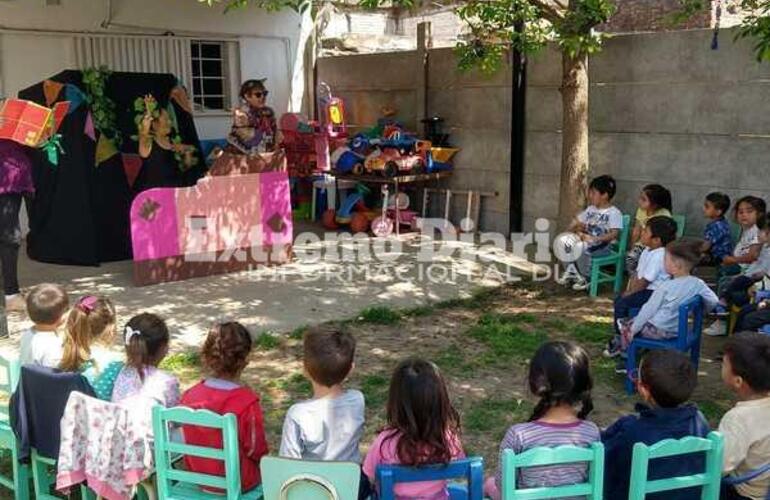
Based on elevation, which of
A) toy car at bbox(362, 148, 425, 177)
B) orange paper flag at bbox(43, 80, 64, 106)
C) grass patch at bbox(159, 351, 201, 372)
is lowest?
grass patch at bbox(159, 351, 201, 372)

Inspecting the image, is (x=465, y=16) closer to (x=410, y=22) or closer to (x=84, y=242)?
(x=84, y=242)

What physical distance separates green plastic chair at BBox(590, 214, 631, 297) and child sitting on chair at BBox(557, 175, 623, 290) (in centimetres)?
6

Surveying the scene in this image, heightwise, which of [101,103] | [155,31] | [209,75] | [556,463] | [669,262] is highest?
[155,31]

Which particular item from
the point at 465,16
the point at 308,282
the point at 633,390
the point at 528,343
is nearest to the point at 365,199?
the point at 308,282

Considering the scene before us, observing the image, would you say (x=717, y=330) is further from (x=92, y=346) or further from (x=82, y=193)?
(x=82, y=193)

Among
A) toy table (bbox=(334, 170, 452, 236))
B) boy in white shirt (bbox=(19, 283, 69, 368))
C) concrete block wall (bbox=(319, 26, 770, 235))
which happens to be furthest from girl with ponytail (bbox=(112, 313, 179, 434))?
toy table (bbox=(334, 170, 452, 236))

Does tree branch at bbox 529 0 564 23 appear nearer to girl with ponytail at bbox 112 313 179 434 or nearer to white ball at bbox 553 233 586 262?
white ball at bbox 553 233 586 262

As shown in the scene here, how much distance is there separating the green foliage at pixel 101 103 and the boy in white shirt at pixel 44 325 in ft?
15.4

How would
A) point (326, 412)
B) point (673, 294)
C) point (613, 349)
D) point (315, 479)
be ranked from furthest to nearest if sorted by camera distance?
point (613, 349)
point (673, 294)
point (326, 412)
point (315, 479)

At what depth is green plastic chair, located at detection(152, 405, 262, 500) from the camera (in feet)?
8.30

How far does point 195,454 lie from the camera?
2.60m

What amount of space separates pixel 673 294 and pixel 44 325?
310 centimetres

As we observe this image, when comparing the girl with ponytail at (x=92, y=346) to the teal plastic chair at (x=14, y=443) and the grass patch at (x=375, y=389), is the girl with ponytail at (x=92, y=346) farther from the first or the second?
the grass patch at (x=375, y=389)

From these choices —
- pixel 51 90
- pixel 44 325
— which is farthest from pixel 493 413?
pixel 51 90
